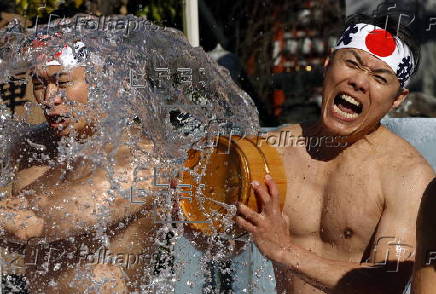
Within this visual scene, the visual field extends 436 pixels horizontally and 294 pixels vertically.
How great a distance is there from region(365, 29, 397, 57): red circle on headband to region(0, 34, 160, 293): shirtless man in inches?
37.8

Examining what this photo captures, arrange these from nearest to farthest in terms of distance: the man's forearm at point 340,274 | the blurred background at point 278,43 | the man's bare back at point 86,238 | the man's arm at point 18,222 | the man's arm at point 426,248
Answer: the man's arm at point 426,248, the man's forearm at point 340,274, the man's arm at point 18,222, the man's bare back at point 86,238, the blurred background at point 278,43

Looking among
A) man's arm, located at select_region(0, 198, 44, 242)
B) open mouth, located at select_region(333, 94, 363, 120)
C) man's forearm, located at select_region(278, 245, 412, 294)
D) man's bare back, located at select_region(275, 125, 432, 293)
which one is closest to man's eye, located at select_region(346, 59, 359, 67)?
open mouth, located at select_region(333, 94, 363, 120)

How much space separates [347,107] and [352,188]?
310mm

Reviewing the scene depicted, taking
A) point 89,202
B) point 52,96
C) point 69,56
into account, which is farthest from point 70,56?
point 89,202

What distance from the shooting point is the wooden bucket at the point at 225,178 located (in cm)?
271

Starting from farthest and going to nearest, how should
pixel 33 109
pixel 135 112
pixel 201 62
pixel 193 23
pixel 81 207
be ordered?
pixel 193 23 → pixel 201 62 → pixel 33 109 → pixel 135 112 → pixel 81 207

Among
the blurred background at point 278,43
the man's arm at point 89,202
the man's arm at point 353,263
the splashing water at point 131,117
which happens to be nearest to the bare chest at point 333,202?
the man's arm at point 353,263

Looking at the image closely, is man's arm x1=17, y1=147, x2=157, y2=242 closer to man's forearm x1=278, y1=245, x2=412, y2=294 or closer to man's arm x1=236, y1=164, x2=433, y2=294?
man's arm x1=236, y1=164, x2=433, y2=294

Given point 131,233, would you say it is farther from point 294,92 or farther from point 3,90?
point 294,92

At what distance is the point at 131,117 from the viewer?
307cm

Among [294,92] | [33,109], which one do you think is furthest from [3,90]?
[294,92]

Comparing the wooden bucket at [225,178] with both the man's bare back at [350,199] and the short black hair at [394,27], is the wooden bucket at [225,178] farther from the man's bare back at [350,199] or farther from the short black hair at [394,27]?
the short black hair at [394,27]

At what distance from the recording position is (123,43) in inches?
128

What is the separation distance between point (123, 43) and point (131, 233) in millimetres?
818
